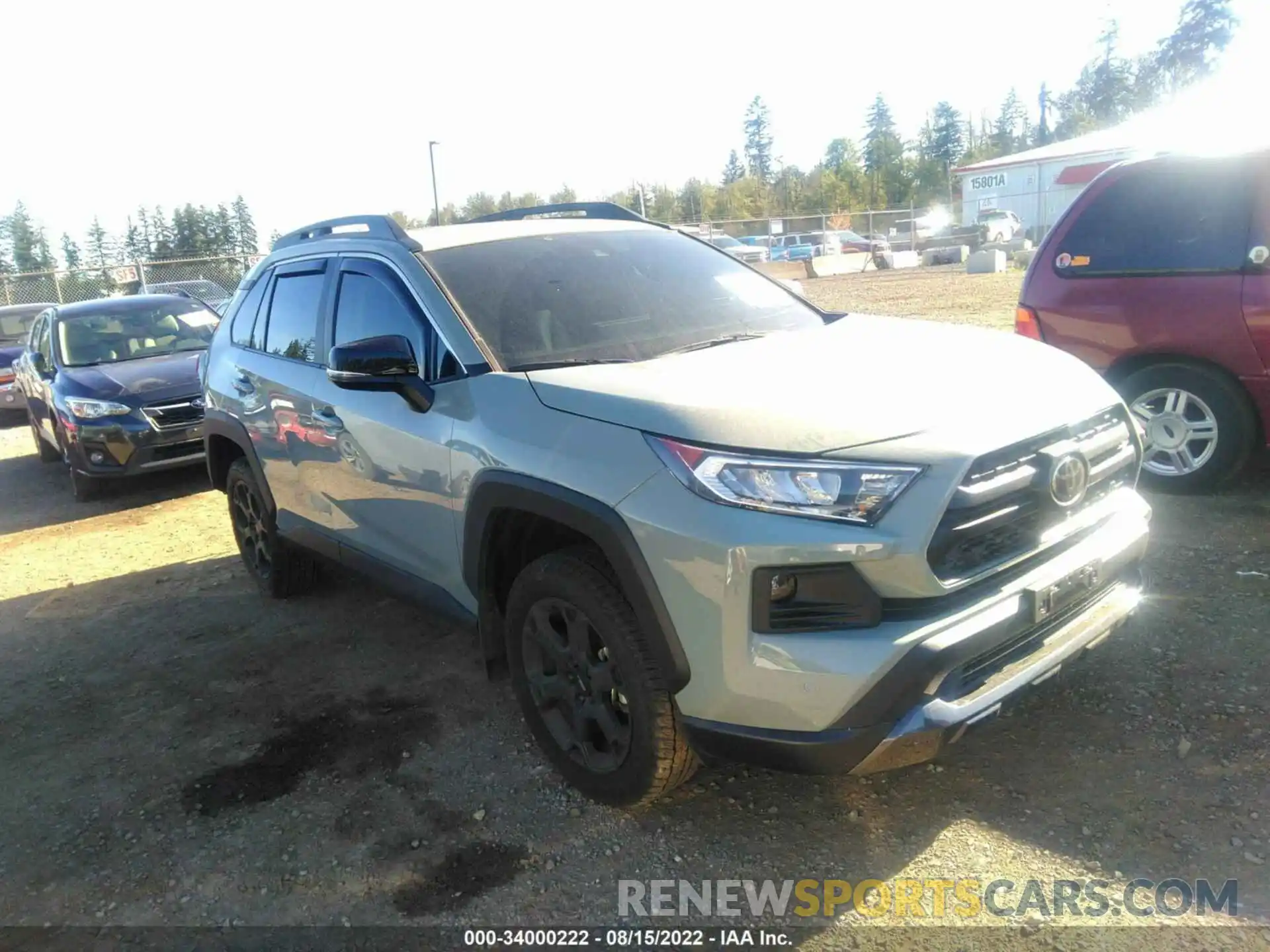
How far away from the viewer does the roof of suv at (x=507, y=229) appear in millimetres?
3826

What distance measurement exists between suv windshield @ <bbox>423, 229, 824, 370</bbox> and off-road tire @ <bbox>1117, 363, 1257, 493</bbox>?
2.31m

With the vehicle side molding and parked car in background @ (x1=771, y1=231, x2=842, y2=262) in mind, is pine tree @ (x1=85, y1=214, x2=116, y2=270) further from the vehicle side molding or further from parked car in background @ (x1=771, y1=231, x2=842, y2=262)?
the vehicle side molding

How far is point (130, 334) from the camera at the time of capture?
9141mm

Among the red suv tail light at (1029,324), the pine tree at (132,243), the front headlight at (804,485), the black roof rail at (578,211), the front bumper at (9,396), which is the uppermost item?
the pine tree at (132,243)

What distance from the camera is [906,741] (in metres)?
2.38

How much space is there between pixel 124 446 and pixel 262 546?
3492mm

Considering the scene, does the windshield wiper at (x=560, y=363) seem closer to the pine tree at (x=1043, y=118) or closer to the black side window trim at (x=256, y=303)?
the black side window trim at (x=256, y=303)

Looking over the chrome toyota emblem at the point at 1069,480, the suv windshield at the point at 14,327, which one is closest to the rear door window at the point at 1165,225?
the chrome toyota emblem at the point at 1069,480

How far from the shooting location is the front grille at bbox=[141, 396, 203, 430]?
8.10 metres

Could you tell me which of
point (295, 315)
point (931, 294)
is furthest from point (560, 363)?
point (931, 294)

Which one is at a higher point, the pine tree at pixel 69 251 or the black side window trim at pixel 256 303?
the pine tree at pixel 69 251

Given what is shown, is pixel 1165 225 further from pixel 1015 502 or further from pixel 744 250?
pixel 744 250

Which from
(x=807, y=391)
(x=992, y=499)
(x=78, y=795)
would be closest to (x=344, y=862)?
(x=78, y=795)

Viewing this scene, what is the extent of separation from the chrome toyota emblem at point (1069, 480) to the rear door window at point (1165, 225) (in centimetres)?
289
